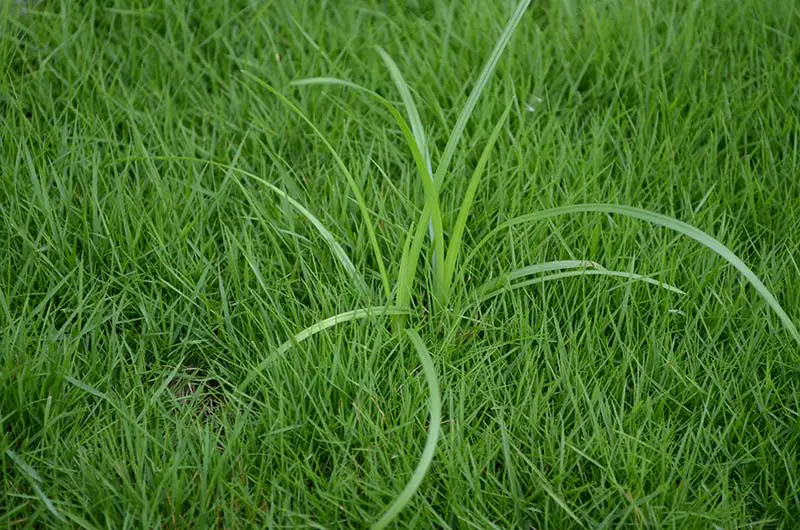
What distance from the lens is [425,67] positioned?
2.38 metres

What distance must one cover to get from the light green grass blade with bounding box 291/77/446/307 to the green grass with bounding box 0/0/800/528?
0.01 m

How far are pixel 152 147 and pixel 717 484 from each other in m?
1.51

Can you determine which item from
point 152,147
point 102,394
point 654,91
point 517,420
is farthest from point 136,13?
point 517,420

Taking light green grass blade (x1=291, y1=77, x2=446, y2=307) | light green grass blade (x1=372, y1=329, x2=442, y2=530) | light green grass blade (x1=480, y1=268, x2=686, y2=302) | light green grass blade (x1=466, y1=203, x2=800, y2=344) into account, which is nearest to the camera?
light green grass blade (x1=372, y1=329, x2=442, y2=530)

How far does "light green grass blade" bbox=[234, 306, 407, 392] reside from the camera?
1655 mm

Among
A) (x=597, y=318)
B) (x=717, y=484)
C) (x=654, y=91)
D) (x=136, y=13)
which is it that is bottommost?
(x=717, y=484)

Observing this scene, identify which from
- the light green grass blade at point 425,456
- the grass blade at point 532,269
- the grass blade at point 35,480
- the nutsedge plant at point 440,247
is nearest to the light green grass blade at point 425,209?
the nutsedge plant at point 440,247

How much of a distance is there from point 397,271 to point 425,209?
0.86 feet

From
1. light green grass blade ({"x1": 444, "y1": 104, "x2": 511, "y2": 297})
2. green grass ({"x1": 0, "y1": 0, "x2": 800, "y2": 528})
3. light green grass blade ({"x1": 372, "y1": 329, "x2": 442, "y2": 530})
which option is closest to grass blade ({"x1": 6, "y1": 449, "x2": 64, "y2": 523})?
green grass ({"x1": 0, "y1": 0, "x2": 800, "y2": 528})

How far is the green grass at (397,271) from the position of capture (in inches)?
61.9

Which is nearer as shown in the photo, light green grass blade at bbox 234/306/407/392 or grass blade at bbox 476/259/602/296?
light green grass blade at bbox 234/306/407/392

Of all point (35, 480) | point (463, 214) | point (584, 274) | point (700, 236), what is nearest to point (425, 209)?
point (463, 214)

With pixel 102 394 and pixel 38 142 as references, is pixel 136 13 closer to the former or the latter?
pixel 38 142

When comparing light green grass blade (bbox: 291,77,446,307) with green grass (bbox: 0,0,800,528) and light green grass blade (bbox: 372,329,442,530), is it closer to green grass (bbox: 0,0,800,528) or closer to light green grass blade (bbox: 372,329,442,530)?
green grass (bbox: 0,0,800,528)
